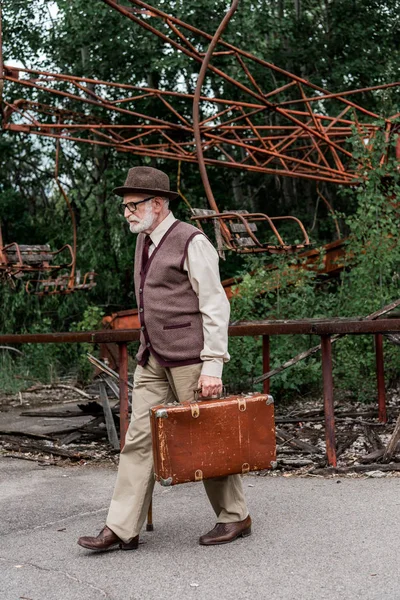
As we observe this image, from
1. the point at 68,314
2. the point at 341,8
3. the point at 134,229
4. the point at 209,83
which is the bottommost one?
the point at 68,314

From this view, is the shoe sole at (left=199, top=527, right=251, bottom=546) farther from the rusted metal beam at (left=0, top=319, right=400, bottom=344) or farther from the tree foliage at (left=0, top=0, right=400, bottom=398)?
the tree foliage at (left=0, top=0, right=400, bottom=398)

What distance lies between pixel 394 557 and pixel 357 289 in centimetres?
514

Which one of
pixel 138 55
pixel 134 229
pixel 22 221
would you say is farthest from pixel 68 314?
pixel 134 229

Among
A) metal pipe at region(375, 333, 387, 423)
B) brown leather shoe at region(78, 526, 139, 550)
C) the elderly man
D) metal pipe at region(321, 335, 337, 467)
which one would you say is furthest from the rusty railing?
brown leather shoe at region(78, 526, 139, 550)

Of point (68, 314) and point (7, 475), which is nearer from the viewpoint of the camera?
point (7, 475)

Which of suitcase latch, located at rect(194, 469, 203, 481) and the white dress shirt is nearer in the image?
suitcase latch, located at rect(194, 469, 203, 481)

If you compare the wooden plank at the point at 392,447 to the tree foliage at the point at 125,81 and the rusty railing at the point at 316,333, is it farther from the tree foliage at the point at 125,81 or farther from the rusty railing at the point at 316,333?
the tree foliage at the point at 125,81

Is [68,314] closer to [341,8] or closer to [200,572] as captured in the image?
[341,8]

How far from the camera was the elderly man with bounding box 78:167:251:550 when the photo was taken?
168 inches

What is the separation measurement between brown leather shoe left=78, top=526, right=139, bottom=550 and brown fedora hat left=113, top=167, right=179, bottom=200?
1717mm

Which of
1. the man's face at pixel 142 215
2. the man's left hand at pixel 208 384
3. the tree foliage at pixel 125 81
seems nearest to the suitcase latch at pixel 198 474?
the man's left hand at pixel 208 384

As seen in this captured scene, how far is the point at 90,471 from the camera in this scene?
21.3 ft

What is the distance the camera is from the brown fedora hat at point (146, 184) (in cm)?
439

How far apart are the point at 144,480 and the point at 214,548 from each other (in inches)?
19.1
